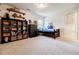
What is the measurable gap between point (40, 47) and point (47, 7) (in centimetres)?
100

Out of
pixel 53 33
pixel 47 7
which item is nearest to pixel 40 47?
pixel 53 33

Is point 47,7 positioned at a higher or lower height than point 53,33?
higher

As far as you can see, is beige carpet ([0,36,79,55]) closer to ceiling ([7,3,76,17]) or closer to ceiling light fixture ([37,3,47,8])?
ceiling ([7,3,76,17])

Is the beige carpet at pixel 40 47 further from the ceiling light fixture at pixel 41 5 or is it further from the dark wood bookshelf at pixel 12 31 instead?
the ceiling light fixture at pixel 41 5

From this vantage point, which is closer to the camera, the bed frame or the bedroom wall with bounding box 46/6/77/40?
the bedroom wall with bounding box 46/6/77/40

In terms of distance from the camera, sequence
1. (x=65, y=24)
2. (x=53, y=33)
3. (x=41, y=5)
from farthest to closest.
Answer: (x=53, y=33), (x=65, y=24), (x=41, y=5)

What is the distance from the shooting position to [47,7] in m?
2.67

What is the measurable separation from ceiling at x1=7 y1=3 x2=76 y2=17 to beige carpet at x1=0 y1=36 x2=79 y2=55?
26.1 inches

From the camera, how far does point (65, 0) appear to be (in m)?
2.54

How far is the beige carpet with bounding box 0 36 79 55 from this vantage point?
8.45 feet

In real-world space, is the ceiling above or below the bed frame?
above

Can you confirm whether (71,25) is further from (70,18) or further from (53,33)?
(53,33)

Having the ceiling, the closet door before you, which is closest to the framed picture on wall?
the closet door
